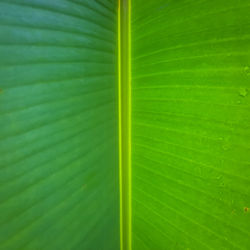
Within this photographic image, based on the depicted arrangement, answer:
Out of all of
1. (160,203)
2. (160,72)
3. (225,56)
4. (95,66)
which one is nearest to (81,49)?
(95,66)

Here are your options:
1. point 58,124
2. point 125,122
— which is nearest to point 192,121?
point 125,122

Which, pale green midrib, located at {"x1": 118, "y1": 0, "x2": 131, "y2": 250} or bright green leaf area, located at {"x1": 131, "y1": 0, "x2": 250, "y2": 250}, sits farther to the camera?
pale green midrib, located at {"x1": 118, "y1": 0, "x2": 131, "y2": 250}

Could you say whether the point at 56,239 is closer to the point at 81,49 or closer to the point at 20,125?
the point at 20,125

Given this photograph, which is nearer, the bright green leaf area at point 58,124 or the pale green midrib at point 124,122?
the bright green leaf area at point 58,124
